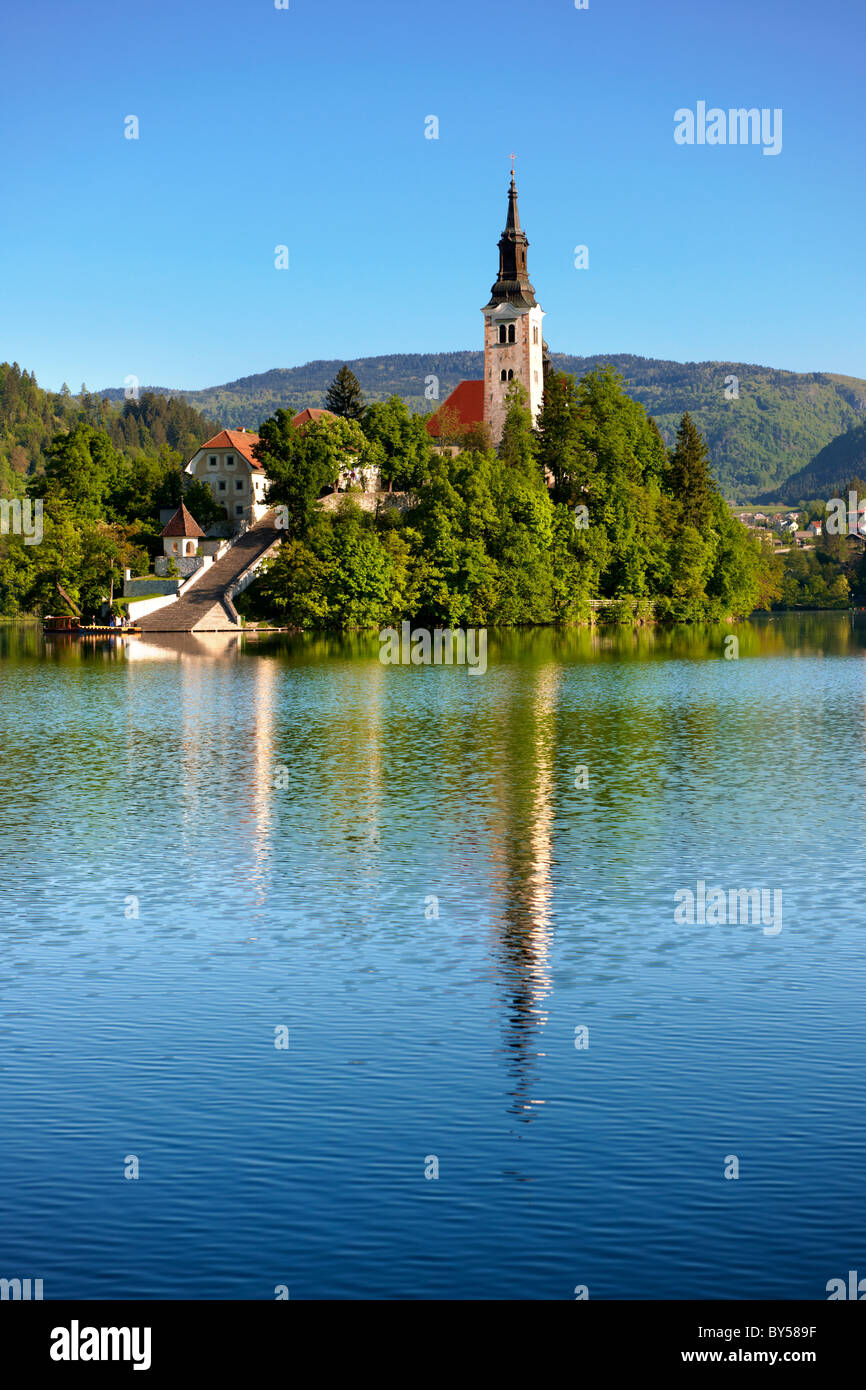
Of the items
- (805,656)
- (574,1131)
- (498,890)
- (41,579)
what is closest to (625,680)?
(805,656)

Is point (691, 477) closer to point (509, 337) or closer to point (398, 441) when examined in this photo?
point (509, 337)

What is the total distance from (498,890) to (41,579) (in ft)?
337

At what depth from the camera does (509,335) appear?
15188cm

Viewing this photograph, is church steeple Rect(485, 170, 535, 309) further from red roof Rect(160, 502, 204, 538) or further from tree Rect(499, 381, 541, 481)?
red roof Rect(160, 502, 204, 538)

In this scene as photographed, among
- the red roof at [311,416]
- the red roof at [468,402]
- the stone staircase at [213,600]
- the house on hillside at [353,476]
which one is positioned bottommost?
the stone staircase at [213,600]

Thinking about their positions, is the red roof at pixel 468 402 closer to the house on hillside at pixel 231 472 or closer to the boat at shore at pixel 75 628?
the house on hillside at pixel 231 472

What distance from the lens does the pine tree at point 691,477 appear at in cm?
13750

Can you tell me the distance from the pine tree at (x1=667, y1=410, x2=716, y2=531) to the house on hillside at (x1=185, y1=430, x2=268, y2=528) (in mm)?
38615

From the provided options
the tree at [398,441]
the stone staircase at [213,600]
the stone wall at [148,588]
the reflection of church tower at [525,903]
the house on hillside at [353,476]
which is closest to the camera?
the reflection of church tower at [525,903]

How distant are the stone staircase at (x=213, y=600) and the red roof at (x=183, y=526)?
411 cm

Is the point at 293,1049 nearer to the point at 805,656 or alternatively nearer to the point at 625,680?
the point at 625,680

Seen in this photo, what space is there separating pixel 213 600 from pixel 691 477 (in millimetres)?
50203

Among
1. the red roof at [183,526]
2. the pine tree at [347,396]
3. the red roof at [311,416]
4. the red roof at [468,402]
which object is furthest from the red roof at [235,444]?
the red roof at [468,402]

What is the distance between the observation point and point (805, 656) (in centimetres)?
8738
